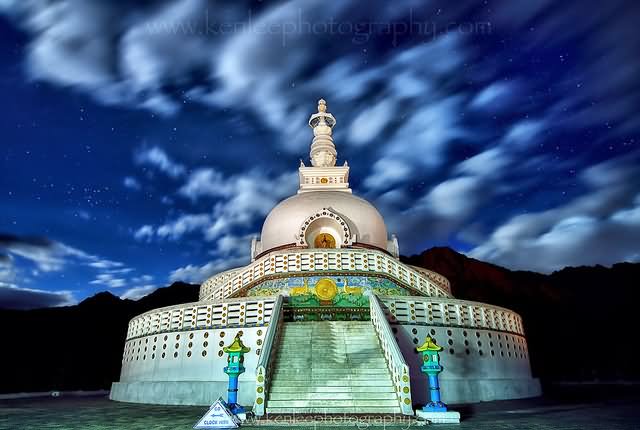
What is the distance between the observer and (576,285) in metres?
50.6

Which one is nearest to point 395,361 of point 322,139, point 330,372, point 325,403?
point 330,372

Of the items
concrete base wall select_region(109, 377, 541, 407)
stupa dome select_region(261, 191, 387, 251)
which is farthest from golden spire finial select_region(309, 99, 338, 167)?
concrete base wall select_region(109, 377, 541, 407)

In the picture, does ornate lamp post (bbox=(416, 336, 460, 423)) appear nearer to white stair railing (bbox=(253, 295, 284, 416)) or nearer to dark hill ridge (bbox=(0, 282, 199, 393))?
white stair railing (bbox=(253, 295, 284, 416))

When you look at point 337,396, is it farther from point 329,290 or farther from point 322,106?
point 322,106

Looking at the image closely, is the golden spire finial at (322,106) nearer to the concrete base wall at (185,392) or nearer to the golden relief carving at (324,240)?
the golden relief carving at (324,240)

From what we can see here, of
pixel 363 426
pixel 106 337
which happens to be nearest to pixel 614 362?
pixel 363 426

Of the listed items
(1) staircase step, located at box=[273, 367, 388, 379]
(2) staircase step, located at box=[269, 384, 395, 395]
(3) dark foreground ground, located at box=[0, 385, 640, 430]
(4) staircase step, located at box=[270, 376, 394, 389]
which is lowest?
(3) dark foreground ground, located at box=[0, 385, 640, 430]

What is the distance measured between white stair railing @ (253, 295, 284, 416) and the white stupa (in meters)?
0.03

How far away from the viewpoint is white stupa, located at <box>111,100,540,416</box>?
32.4 ft

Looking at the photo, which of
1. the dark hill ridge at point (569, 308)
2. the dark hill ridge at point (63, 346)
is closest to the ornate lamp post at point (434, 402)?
the dark hill ridge at point (569, 308)

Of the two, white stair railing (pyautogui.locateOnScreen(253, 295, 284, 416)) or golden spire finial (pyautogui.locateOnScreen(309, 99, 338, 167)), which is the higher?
golden spire finial (pyautogui.locateOnScreen(309, 99, 338, 167))

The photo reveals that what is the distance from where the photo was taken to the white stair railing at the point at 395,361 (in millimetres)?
9031

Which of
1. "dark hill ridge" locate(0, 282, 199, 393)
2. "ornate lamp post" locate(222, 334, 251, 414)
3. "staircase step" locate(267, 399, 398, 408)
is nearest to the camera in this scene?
"ornate lamp post" locate(222, 334, 251, 414)

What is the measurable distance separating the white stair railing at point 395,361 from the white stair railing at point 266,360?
10.0ft
